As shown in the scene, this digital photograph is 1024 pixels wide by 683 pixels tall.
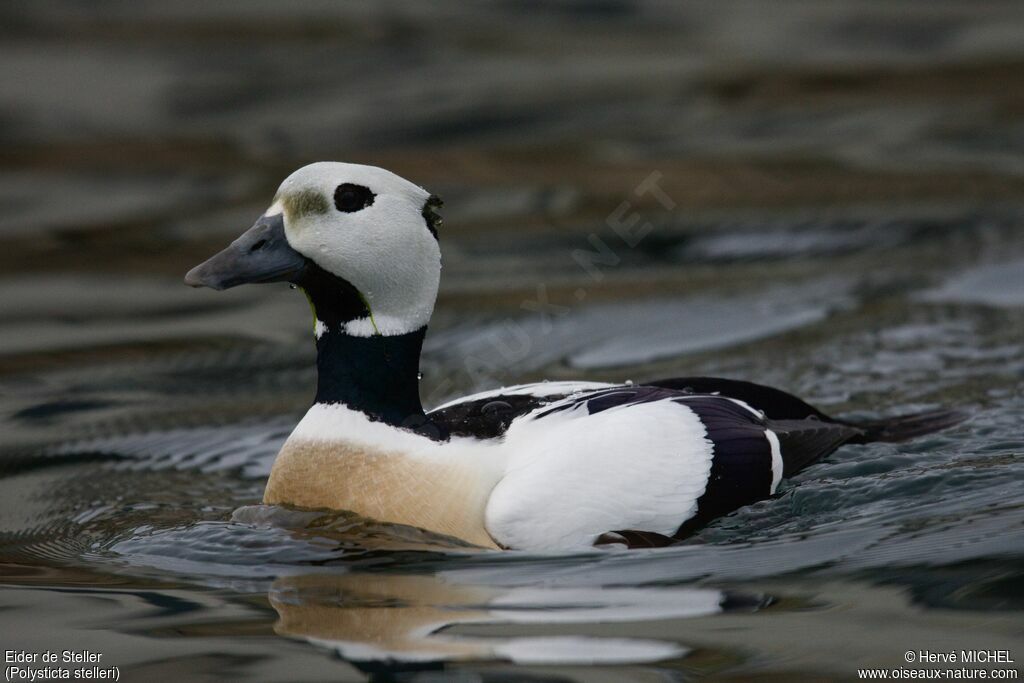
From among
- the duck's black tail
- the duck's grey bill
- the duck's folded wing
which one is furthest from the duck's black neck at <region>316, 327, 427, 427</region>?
the duck's black tail

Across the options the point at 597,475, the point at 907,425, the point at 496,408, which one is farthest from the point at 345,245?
the point at 907,425

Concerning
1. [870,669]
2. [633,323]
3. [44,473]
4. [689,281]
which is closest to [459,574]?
[870,669]

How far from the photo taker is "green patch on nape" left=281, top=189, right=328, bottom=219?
487cm

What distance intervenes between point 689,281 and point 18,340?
389 cm

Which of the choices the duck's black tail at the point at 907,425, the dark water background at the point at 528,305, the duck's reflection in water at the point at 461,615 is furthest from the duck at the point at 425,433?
the duck's black tail at the point at 907,425

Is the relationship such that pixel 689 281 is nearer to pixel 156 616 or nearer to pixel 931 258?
pixel 931 258

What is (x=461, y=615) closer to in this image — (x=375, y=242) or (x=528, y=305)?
(x=375, y=242)

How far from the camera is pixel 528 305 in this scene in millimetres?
8898

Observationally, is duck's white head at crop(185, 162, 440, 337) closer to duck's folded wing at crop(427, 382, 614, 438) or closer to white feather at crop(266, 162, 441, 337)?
white feather at crop(266, 162, 441, 337)

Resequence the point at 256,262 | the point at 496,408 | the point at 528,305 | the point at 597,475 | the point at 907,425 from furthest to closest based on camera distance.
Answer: the point at 528,305 < the point at 907,425 < the point at 496,408 < the point at 256,262 < the point at 597,475

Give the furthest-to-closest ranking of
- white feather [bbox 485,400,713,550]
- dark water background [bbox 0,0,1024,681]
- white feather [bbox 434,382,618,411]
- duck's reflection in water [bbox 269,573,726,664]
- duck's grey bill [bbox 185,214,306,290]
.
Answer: white feather [bbox 434,382,618,411] < duck's grey bill [bbox 185,214,306,290] < white feather [bbox 485,400,713,550] < dark water background [bbox 0,0,1024,681] < duck's reflection in water [bbox 269,573,726,664]

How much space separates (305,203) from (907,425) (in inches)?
100

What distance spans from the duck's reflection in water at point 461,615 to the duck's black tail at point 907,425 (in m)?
1.66

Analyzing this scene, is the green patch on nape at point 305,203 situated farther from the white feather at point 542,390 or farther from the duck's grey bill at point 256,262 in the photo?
the white feather at point 542,390
